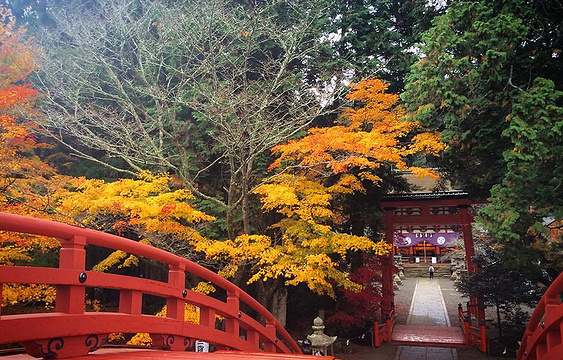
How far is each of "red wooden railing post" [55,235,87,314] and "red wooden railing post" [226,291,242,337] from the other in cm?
230

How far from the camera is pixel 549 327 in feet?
13.9

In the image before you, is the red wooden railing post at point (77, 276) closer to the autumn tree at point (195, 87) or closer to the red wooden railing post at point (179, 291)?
the red wooden railing post at point (179, 291)

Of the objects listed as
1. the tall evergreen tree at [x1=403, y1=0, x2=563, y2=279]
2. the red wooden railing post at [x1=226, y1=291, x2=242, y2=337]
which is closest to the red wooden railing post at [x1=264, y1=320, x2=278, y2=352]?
the red wooden railing post at [x1=226, y1=291, x2=242, y2=337]

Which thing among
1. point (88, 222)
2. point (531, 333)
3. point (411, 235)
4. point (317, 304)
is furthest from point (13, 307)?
point (411, 235)

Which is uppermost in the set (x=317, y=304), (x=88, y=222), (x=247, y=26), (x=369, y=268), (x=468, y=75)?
(x=247, y=26)

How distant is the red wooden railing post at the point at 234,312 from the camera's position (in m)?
4.84

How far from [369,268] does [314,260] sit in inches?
191

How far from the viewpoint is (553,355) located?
4.08m

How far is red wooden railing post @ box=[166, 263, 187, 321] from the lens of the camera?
12.6ft

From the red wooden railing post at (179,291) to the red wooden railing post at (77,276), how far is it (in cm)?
116

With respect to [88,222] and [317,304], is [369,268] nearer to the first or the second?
[317,304]

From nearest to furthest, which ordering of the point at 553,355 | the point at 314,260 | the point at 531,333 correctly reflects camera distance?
1. the point at 553,355
2. the point at 531,333
3. the point at 314,260

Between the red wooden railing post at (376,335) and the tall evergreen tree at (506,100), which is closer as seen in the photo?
the tall evergreen tree at (506,100)

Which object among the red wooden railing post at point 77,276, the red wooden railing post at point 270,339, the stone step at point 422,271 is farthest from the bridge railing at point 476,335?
the stone step at point 422,271
